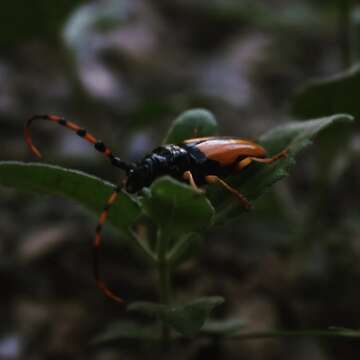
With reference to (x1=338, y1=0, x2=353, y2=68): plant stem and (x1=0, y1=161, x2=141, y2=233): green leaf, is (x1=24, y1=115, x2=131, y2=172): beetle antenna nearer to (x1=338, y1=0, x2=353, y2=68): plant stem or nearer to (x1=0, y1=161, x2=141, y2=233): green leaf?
(x1=0, y1=161, x2=141, y2=233): green leaf

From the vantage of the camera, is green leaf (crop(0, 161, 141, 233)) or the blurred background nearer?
→ green leaf (crop(0, 161, 141, 233))

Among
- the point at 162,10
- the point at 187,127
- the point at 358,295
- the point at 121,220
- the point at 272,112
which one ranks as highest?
the point at 162,10

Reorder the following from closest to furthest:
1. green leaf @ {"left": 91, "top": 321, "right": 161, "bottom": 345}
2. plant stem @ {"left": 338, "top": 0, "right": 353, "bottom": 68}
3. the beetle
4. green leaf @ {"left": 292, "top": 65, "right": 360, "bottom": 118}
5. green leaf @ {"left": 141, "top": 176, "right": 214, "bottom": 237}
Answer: green leaf @ {"left": 141, "top": 176, "right": 214, "bottom": 237} < the beetle < green leaf @ {"left": 91, "top": 321, "right": 161, "bottom": 345} < green leaf @ {"left": 292, "top": 65, "right": 360, "bottom": 118} < plant stem @ {"left": 338, "top": 0, "right": 353, "bottom": 68}

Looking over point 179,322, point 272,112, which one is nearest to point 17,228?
point 179,322

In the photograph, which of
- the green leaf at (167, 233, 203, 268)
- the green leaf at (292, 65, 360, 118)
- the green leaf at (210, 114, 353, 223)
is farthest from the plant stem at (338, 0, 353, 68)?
the green leaf at (167, 233, 203, 268)

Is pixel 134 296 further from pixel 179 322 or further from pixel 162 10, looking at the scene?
pixel 162 10

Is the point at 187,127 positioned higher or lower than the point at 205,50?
lower

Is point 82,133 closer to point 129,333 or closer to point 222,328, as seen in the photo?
point 129,333
